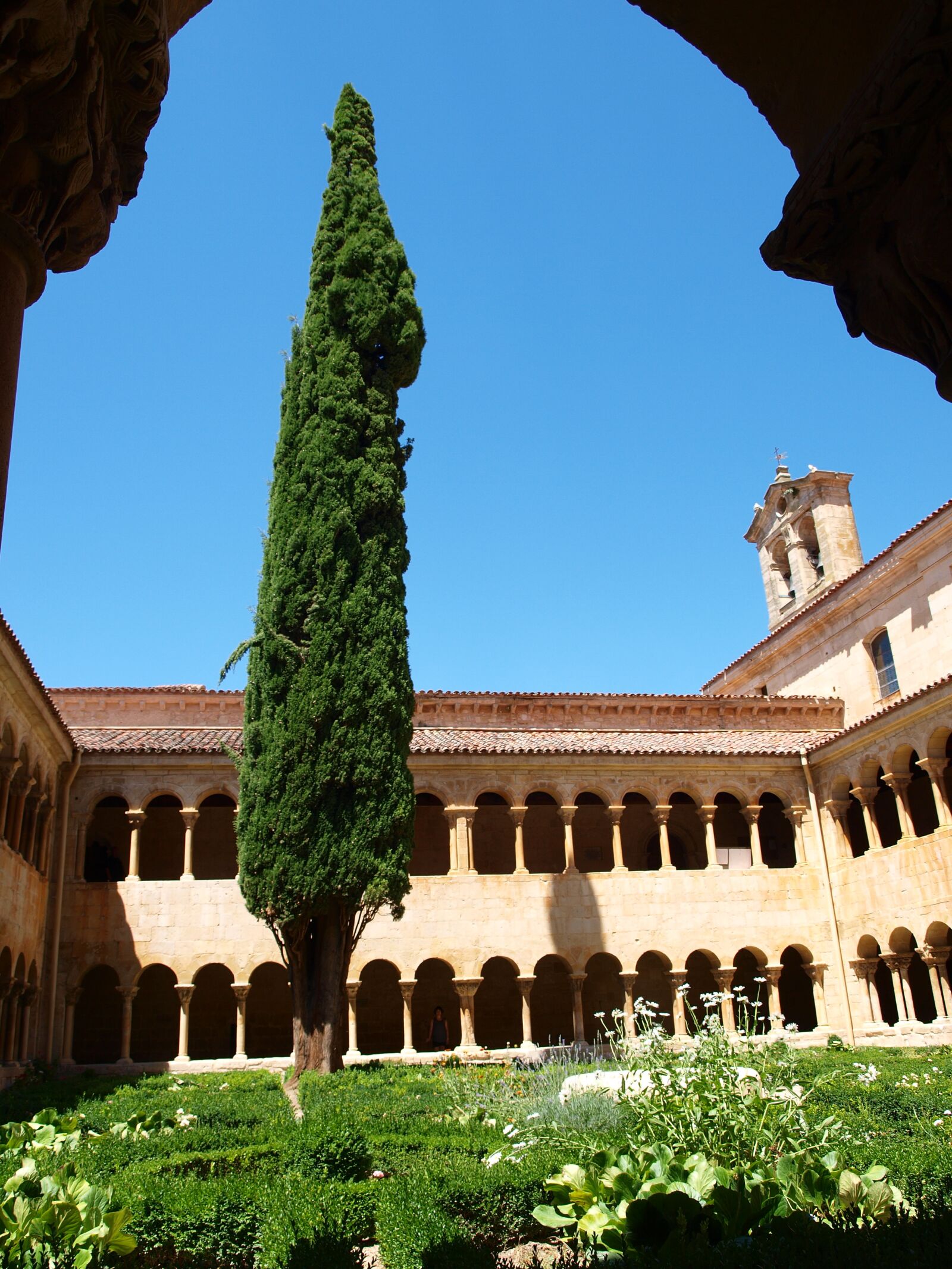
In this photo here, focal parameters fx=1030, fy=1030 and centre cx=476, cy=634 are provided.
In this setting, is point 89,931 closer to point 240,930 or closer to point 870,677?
point 240,930

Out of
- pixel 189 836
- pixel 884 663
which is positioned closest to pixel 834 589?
pixel 884 663

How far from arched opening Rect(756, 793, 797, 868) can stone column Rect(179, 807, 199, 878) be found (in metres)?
11.9

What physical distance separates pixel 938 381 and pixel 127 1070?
17047 millimetres

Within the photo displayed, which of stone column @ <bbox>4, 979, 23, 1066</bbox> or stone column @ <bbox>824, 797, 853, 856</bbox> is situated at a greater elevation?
stone column @ <bbox>824, 797, 853, 856</bbox>

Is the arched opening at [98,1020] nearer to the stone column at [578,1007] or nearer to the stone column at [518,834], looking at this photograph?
the stone column at [518,834]

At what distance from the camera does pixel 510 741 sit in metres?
19.9

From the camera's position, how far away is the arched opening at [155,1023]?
19094 millimetres

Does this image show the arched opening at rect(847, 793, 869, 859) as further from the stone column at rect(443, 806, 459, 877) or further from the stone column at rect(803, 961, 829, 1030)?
the stone column at rect(443, 806, 459, 877)

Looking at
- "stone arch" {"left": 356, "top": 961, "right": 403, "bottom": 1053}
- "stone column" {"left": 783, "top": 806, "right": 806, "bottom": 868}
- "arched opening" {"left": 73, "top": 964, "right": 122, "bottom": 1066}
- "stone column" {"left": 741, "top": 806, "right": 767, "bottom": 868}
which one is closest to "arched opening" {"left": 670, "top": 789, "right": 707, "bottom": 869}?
"stone column" {"left": 741, "top": 806, "right": 767, "bottom": 868}

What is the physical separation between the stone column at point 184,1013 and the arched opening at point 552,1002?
6.96 m

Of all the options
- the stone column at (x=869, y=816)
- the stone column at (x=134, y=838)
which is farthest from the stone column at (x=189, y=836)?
the stone column at (x=869, y=816)

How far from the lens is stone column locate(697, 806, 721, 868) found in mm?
19422

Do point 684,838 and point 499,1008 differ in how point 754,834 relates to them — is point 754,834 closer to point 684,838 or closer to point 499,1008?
point 684,838

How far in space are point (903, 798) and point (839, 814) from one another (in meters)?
2.17
